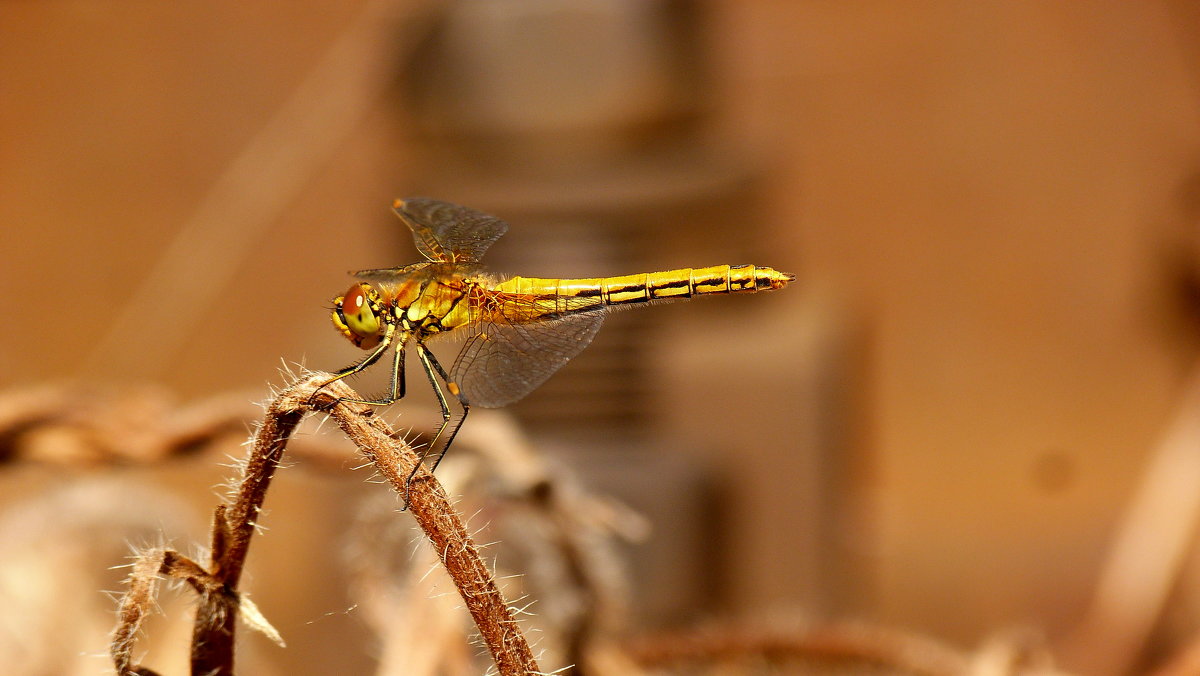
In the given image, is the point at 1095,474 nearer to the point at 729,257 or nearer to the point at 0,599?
the point at 729,257

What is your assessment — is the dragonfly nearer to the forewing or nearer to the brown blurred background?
the forewing

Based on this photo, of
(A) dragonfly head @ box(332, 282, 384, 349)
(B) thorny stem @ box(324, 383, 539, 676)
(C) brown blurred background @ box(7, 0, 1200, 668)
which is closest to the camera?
(B) thorny stem @ box(324, 383, 539, 676)

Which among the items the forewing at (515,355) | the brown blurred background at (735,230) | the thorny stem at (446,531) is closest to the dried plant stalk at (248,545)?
the thorny stem at (446,531)

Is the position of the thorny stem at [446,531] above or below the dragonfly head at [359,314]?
below

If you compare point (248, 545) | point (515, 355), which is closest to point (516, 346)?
point (515, 355)

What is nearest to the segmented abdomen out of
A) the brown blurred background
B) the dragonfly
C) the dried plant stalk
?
the dragonfly

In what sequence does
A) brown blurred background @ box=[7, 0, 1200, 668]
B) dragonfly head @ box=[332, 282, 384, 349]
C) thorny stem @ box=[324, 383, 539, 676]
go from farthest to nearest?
brown blurred background @ box=[7, 0, 1200, 668]
dragonfly head @ box=[332, 282, 384, 349]
thorny stem @ box=[324, 383, 539, 676]

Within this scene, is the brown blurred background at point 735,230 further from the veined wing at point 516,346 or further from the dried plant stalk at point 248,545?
the dried plant stalk at point 248,545
